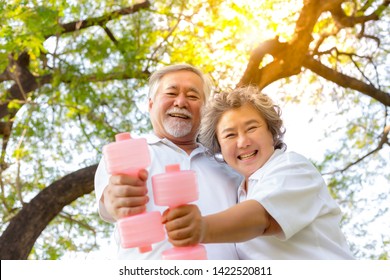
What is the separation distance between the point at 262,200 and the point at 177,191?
374 mm

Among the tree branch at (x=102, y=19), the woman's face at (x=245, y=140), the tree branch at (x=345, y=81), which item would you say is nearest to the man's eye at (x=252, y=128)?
the woman's face at (x=245, y=140)

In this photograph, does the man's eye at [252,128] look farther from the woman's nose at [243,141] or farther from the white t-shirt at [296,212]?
the white t-shirt at [296,212]

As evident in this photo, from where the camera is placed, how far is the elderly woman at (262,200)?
5.96 feet

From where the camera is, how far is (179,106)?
2.96 metres

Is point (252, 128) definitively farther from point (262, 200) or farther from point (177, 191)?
point (177, 191)

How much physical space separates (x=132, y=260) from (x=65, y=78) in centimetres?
459

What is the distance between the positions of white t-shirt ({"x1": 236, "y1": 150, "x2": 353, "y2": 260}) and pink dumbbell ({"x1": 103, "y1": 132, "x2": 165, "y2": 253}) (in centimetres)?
39

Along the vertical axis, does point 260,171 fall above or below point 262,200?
above

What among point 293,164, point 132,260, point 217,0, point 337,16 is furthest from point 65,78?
point 293,164

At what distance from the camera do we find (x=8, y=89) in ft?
25.1

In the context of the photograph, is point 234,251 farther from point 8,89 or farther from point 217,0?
point 8,89

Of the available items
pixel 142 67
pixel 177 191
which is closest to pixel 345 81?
pixel 142 67

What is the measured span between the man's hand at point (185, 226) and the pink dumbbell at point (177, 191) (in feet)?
0.09

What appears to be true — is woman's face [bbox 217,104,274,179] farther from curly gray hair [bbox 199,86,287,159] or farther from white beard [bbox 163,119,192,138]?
white beard [bbox 163,119,192,138]
